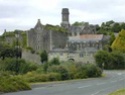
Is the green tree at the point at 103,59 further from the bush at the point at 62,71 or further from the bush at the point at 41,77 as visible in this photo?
the bush at the point at 41,77

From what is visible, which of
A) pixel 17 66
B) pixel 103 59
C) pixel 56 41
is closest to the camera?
pixel 17 66

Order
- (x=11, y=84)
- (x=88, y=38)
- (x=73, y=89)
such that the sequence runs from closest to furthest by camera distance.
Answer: (x=11, y=84)
(x=73, y=89)
(x=88, y=38)

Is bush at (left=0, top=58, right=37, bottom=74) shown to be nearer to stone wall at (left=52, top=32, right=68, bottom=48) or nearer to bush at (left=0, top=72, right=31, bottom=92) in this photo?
bush at (left=0, top=72, right=31, bottom=92)

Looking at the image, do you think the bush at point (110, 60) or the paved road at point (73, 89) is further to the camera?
the bush at point (110, 60)

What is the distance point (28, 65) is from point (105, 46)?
63243mm

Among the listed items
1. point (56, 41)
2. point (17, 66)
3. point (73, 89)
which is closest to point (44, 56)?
point (56, 41)

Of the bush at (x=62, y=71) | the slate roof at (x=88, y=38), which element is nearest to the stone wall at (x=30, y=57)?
the slate roof at (x=88, y=38)

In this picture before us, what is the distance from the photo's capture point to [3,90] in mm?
29281

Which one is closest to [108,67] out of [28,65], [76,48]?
[76,48]

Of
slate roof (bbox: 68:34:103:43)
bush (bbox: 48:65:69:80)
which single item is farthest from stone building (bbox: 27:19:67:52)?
bush (bbox: 48:65:69:80)

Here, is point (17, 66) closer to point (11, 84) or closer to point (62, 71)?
point (62, 71)

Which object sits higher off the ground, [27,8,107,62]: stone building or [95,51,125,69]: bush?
[27,8,107,62]: stone building

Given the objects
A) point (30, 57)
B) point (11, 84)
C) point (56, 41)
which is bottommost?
point (30, 57)

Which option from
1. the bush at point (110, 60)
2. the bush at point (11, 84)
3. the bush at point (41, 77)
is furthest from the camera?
the bush at point (110, 60)
